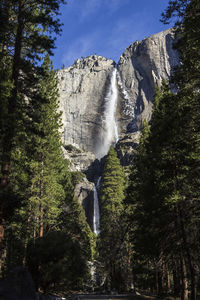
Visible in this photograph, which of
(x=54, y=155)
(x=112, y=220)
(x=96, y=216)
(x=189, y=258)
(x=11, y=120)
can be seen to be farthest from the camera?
(x=96, y=216)

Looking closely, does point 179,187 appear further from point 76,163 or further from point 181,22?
point 76,163

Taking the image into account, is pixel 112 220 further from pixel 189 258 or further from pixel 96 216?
pixel 96 216

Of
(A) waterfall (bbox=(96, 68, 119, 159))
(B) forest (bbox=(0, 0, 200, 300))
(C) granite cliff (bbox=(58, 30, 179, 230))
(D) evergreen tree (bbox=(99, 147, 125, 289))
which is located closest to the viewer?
(B) forest (bbox=(0, 0, 200, 300))

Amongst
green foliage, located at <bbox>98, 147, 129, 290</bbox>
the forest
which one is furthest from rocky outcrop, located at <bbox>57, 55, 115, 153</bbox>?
the forest

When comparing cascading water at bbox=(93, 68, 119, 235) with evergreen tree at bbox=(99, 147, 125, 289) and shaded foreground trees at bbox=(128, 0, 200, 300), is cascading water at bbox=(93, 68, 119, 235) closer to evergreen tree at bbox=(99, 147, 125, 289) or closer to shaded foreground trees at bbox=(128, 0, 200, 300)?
evergreen tree at bbox=(99, 147, 125, 289)

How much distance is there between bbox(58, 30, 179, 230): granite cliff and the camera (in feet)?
339

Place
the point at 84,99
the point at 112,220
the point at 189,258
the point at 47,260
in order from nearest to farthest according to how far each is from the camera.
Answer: the point at 189,258
the point at 47,260
the point at 112,220
the point at 84,99

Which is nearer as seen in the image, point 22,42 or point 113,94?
point 22,42

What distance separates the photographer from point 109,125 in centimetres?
10588

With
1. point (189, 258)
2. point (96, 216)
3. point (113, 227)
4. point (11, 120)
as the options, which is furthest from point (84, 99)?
point (11, 120)

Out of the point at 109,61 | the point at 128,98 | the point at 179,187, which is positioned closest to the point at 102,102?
the point at 128,98

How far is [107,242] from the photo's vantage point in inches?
1223

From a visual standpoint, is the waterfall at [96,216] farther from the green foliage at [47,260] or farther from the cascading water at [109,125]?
the green foliage at [47,260]

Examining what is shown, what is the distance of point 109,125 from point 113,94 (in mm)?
18259
